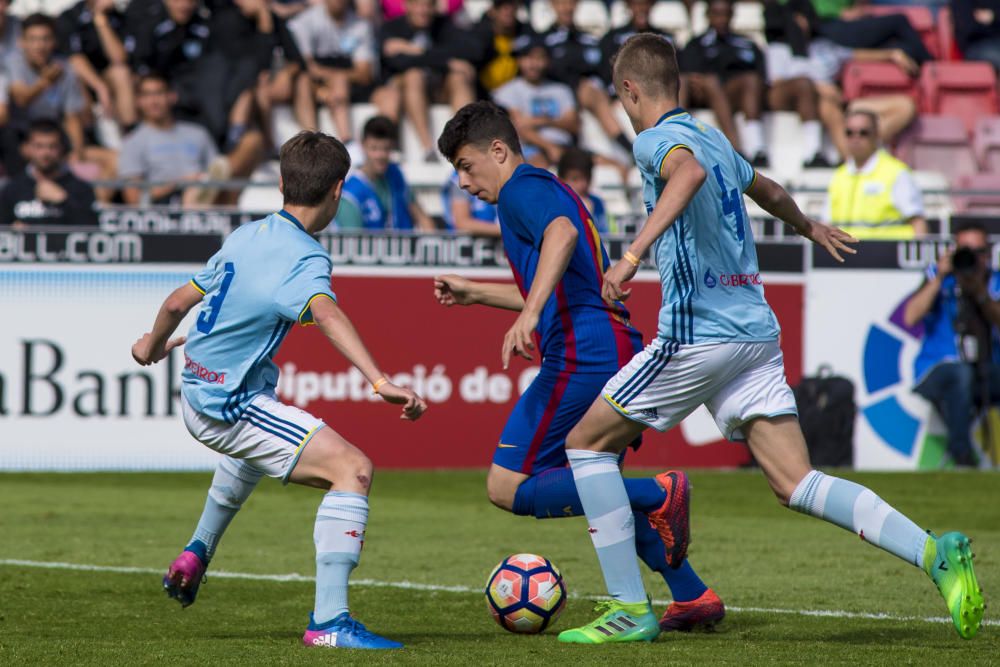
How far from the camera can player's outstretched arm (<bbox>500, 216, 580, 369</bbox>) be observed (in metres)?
5.48

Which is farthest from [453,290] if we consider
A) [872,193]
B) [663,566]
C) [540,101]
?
[540,101]

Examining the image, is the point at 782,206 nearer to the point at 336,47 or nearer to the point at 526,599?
the point at 526,599

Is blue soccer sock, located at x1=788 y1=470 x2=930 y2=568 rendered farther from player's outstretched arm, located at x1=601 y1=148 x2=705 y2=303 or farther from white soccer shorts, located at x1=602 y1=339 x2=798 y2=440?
player's outstretched arm, located at x1=601 y1=148 x2=705 y2=303

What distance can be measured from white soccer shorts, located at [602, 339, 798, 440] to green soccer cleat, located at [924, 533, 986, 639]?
709 mm

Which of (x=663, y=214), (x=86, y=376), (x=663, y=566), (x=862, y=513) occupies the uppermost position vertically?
(x=663, y=214)

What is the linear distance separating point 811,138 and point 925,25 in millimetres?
3513

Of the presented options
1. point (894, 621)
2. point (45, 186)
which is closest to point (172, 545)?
point (894, 621)

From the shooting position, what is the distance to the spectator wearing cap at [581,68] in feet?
54.6

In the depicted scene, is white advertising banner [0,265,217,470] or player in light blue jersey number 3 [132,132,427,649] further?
white advertising banner [0,265,217,470]

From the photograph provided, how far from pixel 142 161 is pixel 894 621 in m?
9.99

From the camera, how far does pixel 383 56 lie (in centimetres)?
1667

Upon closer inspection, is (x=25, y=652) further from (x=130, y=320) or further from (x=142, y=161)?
(x=142, y=161)

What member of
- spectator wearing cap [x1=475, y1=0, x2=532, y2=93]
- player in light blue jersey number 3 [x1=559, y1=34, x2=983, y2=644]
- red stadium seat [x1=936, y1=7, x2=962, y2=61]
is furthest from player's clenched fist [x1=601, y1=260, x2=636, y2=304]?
red stadium seat [x1=936, y1=7, x2=962, y2=61]

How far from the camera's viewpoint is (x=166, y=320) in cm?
596
